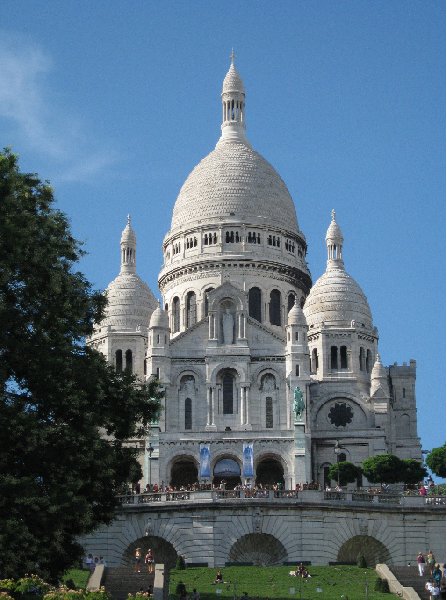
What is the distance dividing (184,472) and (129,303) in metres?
16.3

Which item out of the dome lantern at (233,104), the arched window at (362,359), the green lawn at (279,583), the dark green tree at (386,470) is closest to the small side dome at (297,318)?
the arched window at (362,359)

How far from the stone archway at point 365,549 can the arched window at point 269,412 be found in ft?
101

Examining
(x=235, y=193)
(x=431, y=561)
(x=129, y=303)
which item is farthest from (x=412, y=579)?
(x=235, y=193)

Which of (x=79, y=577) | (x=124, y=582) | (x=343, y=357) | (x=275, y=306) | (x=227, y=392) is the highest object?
(x=275, y=306)

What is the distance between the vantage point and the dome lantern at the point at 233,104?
121000 mm

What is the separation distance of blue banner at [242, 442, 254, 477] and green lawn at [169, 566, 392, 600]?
3111cm

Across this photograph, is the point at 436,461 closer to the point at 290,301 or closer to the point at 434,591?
the point at 434,591

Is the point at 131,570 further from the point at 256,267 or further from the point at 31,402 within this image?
the point at 256,267

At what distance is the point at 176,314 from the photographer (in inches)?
4257

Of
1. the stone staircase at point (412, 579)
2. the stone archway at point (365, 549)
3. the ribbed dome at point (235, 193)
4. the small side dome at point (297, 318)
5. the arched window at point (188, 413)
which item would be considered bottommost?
the stone staircase at point (412, 579)

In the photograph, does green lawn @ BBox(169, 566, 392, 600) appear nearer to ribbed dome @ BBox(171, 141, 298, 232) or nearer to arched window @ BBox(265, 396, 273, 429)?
arched window @ BBox(265, 396, 273, 429)

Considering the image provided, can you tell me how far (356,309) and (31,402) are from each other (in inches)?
2378

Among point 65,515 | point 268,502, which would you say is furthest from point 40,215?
point 268,502

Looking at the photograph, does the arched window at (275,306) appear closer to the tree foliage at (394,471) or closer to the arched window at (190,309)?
the arched window at (190,309)
